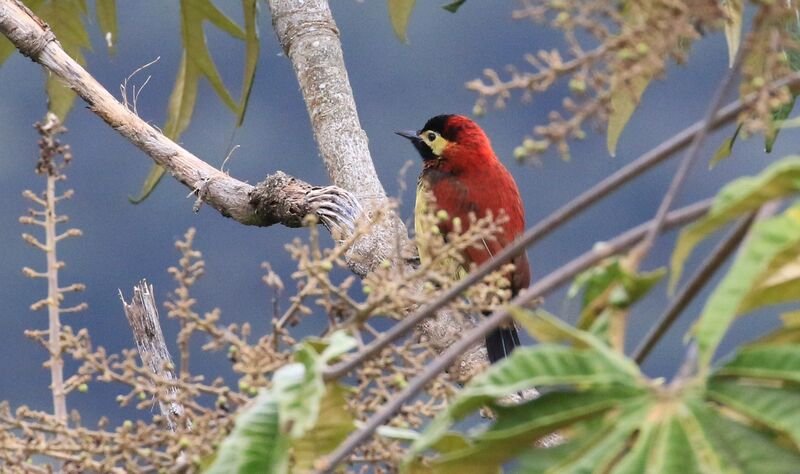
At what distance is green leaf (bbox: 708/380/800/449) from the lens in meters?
0.87

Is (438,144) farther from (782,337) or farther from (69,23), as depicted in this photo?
(782,337)

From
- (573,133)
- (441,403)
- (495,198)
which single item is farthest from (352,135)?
(573,133)

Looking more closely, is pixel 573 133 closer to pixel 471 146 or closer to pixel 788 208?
pixel 788 208

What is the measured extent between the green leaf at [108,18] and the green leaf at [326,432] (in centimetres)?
301

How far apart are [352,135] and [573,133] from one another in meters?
1.91

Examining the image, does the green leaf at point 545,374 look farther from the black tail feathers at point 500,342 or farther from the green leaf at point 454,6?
the black tail feathers at point 500,342

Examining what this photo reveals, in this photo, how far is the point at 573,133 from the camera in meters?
1.01

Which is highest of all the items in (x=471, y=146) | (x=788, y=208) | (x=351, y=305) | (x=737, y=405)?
(x=471, y=146)

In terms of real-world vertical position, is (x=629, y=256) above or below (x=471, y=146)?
below

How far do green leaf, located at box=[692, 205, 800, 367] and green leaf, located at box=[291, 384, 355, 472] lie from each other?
36 centimetres

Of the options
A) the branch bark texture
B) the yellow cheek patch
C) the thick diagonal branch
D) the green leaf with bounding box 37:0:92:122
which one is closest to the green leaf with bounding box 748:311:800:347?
the branch bark texture

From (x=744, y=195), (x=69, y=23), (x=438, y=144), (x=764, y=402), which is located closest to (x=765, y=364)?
(x=764, y=402)

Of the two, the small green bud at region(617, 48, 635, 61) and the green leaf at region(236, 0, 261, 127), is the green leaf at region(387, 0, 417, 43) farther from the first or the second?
the small green bud at region(617, 48, 635, 61)

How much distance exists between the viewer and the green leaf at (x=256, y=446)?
0.95 metres
